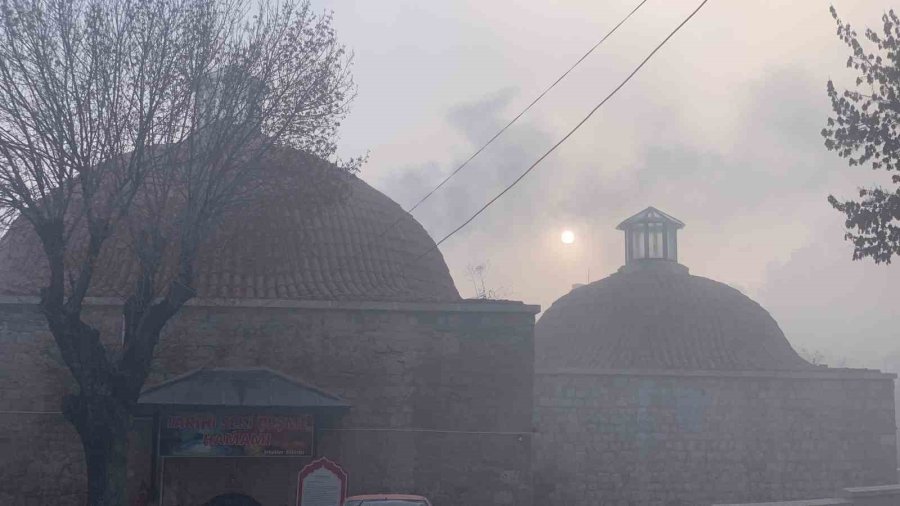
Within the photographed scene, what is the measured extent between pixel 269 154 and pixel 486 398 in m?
5.15

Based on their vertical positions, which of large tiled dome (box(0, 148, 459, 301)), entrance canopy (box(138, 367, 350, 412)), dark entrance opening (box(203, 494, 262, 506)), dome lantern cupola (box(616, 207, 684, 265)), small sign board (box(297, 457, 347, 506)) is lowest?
dark entrance opening (box(203, 494, 262, 506))

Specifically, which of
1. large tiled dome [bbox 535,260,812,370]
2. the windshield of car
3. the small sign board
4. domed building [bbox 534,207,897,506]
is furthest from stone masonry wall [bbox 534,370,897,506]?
the windshield of car

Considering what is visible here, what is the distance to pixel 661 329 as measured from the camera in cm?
2903

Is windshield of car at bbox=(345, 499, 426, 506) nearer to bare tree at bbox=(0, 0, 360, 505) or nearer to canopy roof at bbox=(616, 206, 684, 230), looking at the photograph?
bare tree at bbox=(0, 0, 360, 505)

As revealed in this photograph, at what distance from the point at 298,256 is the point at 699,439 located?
37.9 ft

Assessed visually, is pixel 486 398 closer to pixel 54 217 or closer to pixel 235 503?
pixel 235 503

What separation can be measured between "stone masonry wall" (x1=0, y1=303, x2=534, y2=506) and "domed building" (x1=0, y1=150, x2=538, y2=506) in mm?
21

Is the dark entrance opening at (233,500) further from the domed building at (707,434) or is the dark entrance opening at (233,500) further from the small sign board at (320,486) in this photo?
the domed building at (707,434)

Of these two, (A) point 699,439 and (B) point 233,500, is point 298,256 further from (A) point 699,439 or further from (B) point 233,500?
(A) point 699,439

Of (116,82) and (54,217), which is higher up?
(116,82)

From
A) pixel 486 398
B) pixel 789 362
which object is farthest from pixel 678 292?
pixel 486 398

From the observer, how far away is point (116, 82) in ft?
40.6

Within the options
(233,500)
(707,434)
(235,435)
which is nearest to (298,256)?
(235,435)

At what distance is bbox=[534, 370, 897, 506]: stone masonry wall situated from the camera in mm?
24344
